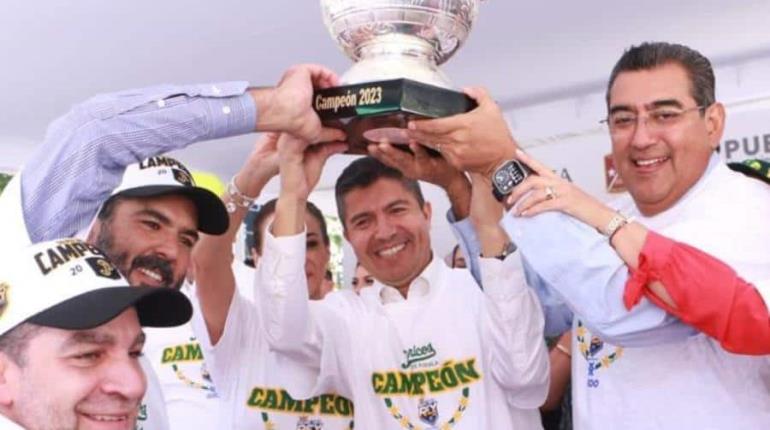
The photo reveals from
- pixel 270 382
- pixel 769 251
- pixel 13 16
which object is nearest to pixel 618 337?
A: pixel 769 251

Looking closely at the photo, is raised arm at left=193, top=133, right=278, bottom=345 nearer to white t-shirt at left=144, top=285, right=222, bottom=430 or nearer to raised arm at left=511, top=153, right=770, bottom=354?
white t-shirt at left=144, top=285, right=222, bottom=430

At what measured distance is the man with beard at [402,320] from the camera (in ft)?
6.70

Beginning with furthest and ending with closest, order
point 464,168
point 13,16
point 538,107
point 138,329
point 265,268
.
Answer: point 538,107, point 13,16, point 265,268, point 464,168, point 138,329

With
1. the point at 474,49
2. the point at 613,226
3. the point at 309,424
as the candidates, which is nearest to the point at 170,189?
the point at 309,424

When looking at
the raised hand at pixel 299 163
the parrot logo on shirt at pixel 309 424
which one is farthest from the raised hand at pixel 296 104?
the parrot logo on shirt at pixel 309 424

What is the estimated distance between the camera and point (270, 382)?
2.52 m

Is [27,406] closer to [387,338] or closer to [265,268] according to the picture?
[265,268]

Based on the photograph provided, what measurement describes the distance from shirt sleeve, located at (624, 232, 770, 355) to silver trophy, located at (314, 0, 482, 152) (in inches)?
16.9

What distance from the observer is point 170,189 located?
2221 mm

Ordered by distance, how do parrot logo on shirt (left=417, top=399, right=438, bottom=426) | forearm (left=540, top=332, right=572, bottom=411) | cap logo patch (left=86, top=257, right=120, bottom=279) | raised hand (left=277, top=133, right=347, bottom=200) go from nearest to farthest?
cap logo patch (left=86, top=257, right=120, bottom=279), raised hand (left=277, top=133, right=347, bottom=200), parrot logo on shirt (left=417, top=399, right=438, bottom=426), forearm (left=540, top=332, right=572, bottom=411)

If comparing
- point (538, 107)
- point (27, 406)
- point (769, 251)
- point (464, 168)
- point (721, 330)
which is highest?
point (538, 107)

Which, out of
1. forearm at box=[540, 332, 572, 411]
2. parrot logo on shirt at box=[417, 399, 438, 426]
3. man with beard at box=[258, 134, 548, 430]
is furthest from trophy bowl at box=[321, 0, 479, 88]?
forearm at box=[540, 332, 572, 411]

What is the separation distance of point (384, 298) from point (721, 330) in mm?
1035

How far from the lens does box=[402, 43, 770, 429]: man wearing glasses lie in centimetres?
162
